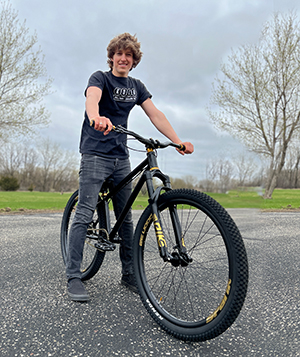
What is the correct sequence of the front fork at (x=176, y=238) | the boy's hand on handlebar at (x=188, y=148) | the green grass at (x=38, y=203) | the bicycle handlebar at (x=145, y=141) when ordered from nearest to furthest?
1. the front fork at (x=176, y=238)
2. the bicycle handlebar at (x=145, y=141)
3. the boy's hand on handlebar at (x=188, y=148)
4. the green grass at (x=38, y=203)

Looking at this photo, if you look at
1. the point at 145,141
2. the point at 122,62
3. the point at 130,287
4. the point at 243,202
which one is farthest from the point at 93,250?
the point at 243,202

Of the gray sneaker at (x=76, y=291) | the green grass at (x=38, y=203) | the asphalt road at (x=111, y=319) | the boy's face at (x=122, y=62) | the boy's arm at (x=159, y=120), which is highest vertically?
the boy's face at (x=122, y=62)

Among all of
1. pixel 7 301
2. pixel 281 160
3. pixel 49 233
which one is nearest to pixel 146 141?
pixel 7 301

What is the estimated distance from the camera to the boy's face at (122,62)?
2.69m

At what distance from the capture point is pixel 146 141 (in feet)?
7.63

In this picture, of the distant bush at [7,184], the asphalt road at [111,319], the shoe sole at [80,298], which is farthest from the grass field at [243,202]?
the distant bush at [7,184]

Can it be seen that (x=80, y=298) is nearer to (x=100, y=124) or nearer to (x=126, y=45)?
(x=100, y=124)

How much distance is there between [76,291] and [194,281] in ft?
3.60

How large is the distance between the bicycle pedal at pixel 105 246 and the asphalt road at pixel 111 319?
0.37 meters

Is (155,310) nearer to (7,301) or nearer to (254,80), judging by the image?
(7,301)

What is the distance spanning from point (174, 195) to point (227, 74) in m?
21.0

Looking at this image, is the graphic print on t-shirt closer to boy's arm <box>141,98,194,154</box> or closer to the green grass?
boy's arm <box>141,98,194,154</box>

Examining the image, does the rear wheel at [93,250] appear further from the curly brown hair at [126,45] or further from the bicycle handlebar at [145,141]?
the curly brown hair at [126,45]

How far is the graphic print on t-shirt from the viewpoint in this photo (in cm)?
271
